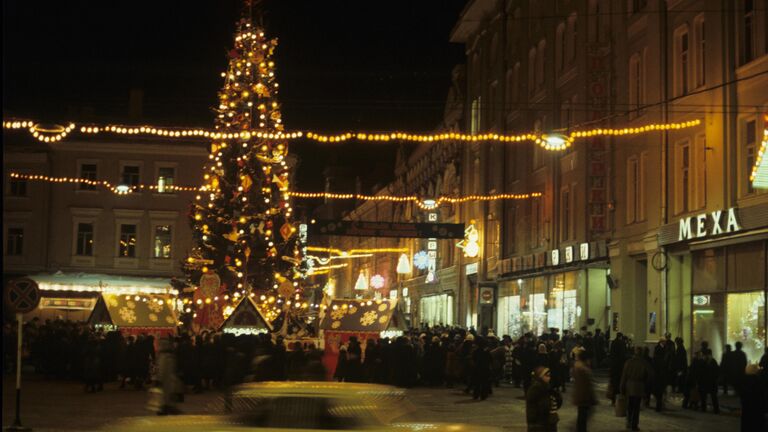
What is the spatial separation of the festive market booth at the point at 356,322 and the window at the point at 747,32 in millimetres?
13477

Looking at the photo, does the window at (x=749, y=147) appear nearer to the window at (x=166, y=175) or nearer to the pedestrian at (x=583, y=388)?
the pedestrian at (x=583, y=388)

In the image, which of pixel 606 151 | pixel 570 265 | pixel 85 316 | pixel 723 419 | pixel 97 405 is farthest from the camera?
pixel 85 316

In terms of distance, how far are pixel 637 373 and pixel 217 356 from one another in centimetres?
1302

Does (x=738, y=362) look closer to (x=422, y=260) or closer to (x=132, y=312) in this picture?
(x=132, y=312)

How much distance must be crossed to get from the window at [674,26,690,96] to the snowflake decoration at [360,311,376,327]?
11.7 m

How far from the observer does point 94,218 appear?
63469 mm

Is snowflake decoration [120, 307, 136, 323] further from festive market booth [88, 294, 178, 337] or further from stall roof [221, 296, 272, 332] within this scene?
stall roof [221, 296, 272, 332]

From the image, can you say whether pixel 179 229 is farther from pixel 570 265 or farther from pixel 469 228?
pixel 570 265

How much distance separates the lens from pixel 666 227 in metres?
31.8

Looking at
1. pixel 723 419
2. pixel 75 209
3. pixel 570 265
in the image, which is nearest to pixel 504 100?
pixel 570 265

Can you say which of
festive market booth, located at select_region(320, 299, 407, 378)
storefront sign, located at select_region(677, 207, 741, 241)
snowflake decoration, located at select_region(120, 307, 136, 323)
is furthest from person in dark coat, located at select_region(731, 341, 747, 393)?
snowflake decoration, located at select_region(120, 307, 136, 323)

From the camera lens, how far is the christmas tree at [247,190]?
122 ft

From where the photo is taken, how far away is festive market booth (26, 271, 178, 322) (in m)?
61.6

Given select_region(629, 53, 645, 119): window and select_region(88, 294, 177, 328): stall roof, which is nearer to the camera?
select_region(629, 53, 645, 119): window
